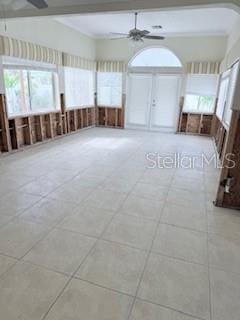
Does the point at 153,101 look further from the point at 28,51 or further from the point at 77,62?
the point at 28,51

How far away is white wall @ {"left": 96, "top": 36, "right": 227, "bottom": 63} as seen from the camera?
6895mm

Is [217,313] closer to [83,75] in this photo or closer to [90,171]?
[90,171]

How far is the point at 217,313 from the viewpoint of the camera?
1568 millimetres

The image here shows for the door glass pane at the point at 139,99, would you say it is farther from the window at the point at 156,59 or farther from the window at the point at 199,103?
the window at the point at 199,103

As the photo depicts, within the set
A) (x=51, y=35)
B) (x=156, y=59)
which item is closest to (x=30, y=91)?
(x=51, y=35)

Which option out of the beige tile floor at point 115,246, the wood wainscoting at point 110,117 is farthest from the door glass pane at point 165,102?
the beige tile floor at point 115,246

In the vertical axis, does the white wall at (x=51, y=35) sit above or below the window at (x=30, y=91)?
above

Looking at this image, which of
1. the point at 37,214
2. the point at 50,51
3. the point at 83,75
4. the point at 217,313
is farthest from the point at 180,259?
the point at 83,75

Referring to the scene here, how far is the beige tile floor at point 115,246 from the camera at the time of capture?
63.2 inches

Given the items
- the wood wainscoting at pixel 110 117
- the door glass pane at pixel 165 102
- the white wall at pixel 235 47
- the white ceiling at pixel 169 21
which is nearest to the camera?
the white wall at pixel 235 47

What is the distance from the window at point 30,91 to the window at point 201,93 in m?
4.15

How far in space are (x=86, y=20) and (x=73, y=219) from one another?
5.44 m

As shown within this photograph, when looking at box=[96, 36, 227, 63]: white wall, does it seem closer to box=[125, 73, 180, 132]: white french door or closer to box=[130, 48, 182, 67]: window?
box=[130, 48, 182, 67]: window
